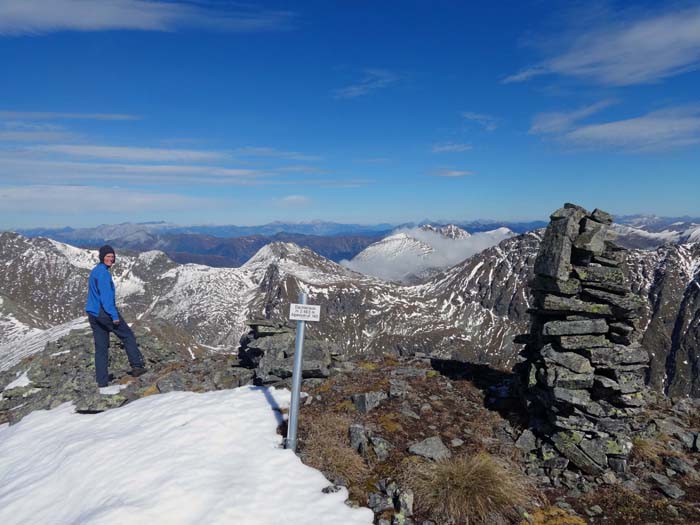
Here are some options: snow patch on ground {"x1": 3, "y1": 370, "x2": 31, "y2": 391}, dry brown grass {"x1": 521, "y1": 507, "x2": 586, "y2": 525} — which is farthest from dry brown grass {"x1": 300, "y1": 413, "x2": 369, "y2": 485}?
snow patch on ground {"x1": 3, "y1": 370, "x2": 31, "y2": 391}

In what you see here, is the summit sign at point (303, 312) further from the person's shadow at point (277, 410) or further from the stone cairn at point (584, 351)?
the stone cairn at point (584, 351)

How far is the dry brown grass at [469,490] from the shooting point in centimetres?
961

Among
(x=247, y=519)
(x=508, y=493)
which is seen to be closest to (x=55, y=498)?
(x=247, y=519)

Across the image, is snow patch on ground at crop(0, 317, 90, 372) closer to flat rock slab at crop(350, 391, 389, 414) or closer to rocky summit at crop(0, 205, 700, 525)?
rocky summit at crop(0, 205, 700, 525)

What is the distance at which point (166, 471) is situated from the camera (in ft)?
36.2

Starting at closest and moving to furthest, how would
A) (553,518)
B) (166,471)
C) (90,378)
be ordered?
(553,518)
(166,471)
(90,378)

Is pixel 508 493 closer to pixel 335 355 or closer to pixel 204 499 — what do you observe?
pixel 204 499

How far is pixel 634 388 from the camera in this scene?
12930 mm

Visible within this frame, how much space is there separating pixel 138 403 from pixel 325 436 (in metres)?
8.65

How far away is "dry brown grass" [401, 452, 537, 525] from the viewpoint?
9.61m

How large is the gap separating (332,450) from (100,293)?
43.8 feet

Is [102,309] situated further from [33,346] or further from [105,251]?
[33,346]

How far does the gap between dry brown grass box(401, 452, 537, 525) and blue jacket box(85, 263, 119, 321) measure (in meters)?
15.0

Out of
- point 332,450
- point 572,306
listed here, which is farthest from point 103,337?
point 572,306
